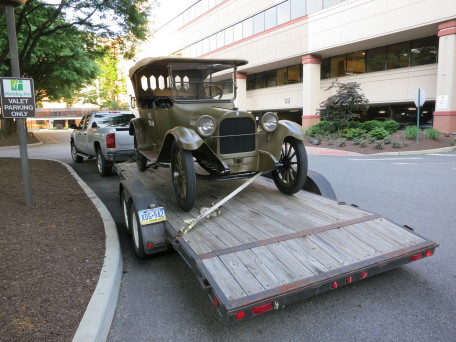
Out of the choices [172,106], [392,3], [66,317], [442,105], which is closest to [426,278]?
[66,317]

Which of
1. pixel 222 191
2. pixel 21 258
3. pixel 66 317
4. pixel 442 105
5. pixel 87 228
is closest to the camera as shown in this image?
pixel 66 317

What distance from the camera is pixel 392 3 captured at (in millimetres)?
17062

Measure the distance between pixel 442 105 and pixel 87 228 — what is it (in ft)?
55.3

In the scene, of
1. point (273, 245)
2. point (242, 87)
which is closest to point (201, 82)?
point (273, 245)

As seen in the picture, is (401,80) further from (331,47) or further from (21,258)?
(21,258)

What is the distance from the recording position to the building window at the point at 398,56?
18502 millimetres

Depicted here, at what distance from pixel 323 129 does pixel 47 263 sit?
57.3 feet

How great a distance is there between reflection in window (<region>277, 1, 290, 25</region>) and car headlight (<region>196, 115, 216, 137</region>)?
71.8ft

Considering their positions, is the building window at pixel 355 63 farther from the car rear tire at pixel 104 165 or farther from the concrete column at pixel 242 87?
the car rear tire at pixel 104 165

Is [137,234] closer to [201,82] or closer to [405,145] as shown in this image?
[201,82]

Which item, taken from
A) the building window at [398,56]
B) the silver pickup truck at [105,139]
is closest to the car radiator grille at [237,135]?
the silver pickup truck at [105,139]

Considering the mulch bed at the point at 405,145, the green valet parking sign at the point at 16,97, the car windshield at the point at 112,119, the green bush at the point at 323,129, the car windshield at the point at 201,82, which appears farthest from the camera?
the green bush at the point at 323,129

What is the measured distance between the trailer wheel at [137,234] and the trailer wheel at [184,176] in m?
0.58

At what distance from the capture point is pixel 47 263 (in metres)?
3.54
